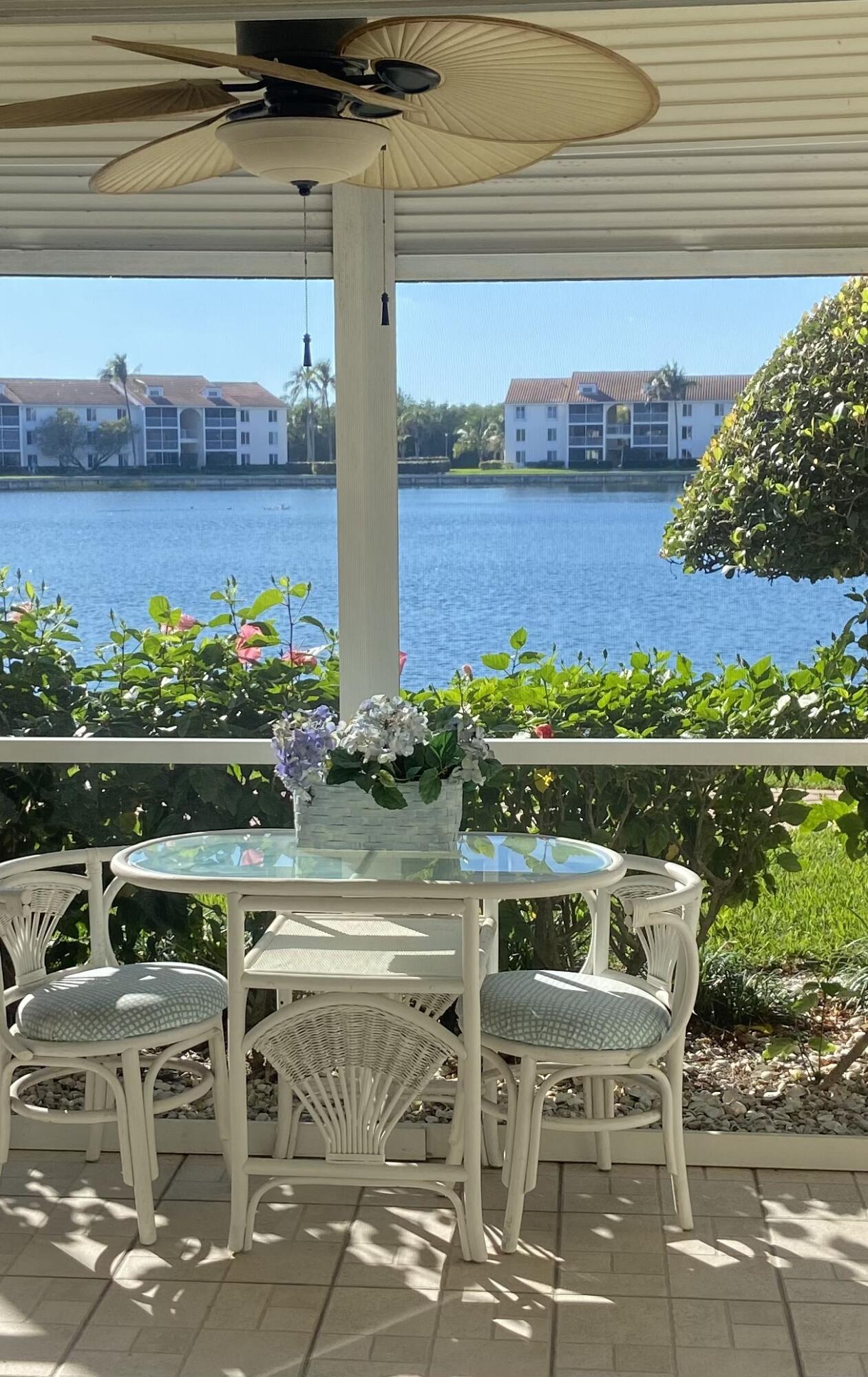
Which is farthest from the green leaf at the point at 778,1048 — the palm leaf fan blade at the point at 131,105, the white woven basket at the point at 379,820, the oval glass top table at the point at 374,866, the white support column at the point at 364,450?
the palm leaf fan blade at the point at 131,105

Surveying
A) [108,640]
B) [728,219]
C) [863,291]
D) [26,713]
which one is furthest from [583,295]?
[26,713]

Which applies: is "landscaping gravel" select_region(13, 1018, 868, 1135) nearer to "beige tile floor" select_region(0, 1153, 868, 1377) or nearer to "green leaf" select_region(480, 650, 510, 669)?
"beige tile floor" select_region(0, 1153, 868, 1377)

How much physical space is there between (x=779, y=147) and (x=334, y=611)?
65.3 inches

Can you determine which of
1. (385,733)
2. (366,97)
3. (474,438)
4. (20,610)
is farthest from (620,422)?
(366,97)

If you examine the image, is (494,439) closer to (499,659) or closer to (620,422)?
(620,422)

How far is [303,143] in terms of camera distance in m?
2.28

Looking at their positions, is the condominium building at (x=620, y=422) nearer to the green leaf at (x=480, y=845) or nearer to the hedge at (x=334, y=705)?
the hedge at (x=334, y=705)

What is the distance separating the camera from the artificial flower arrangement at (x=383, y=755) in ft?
11.2

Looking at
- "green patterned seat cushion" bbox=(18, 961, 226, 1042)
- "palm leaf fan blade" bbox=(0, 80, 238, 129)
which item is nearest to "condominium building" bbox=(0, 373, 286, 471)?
"green patterned seat cushion" bbox=(18, 961, 226, 1042)

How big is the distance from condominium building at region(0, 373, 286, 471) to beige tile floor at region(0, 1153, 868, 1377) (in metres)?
1.87

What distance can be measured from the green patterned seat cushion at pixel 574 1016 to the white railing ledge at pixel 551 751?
706 mm

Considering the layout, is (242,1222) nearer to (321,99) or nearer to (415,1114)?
(415,1114)

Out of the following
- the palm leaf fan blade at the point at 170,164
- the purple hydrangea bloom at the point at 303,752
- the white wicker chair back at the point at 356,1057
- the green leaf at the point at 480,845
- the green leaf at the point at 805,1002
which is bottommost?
the green leaf at the point at 805,1002

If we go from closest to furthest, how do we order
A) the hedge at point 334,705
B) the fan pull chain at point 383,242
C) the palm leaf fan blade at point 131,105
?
the palm leaf fan blade at point 131,105 < the fan pull chain at point 383,242 < the hedge at point 334,705
